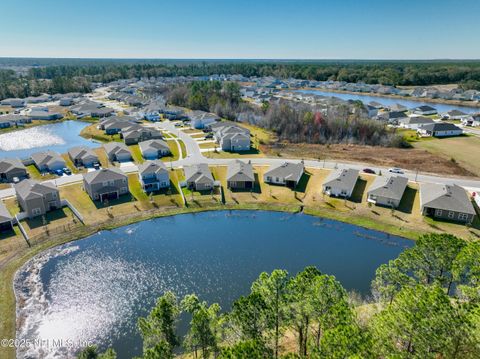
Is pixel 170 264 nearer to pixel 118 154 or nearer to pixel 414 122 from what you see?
pixel 118 154

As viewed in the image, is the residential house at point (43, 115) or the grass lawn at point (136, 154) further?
the residential house at point (43, 115)

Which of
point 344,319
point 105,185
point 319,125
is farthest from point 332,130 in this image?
point 344,319

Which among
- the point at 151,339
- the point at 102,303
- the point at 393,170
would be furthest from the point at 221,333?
the point at 393,170

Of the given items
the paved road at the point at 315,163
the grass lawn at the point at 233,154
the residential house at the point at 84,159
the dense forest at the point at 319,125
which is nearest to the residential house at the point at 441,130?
the dense forest at the point at 319,125

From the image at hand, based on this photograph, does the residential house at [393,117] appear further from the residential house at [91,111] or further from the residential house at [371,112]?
the residential house at [91,111]

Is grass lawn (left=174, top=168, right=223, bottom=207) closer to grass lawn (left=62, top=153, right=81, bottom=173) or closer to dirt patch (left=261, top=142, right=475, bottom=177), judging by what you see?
grass lawn (left=62, top=153, right=81, bottom=173)

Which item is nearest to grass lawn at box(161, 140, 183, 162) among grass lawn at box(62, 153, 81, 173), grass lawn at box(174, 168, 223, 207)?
grass lawn at box(174, 168, 223, 207)
